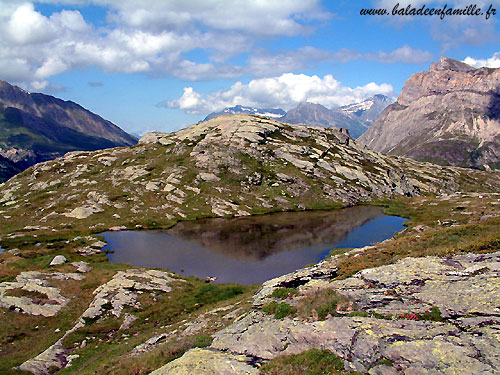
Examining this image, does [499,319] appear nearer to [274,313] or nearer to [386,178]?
[274,313]

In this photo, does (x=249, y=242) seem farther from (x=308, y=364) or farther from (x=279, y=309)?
(x=308, y=364)

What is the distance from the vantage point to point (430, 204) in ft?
Answer: 399

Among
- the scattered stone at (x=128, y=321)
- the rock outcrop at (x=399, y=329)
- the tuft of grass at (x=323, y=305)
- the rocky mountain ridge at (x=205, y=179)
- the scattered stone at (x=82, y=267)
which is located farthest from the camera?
the rocky mountain ridge at (x=205, y=179)

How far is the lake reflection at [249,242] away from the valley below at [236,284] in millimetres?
1075

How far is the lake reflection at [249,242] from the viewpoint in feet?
206

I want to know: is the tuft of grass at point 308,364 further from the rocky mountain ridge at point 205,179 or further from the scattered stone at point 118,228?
the rocky mountain ridge at point 205,179

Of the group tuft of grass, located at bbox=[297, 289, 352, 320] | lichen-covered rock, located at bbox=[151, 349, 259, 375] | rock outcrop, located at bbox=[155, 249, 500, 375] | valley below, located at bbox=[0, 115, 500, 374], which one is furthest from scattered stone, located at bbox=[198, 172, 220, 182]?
lichen-covered rock, located at bbox=[151, 349, 259, 375]

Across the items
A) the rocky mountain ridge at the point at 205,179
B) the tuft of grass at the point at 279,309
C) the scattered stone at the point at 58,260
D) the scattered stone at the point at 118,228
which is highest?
the rocky mountain ridge at the point at 205,179

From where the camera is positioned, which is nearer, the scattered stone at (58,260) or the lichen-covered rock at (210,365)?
the lichen-covered rock at (210,365)

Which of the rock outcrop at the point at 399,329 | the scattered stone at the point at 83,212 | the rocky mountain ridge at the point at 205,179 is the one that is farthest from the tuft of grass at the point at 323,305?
the scattered stone at the point at 83,212

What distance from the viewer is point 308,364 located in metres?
16.1

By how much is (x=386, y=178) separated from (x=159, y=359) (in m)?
159

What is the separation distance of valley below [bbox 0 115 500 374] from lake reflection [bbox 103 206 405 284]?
1.07 metres

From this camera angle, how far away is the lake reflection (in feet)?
206
